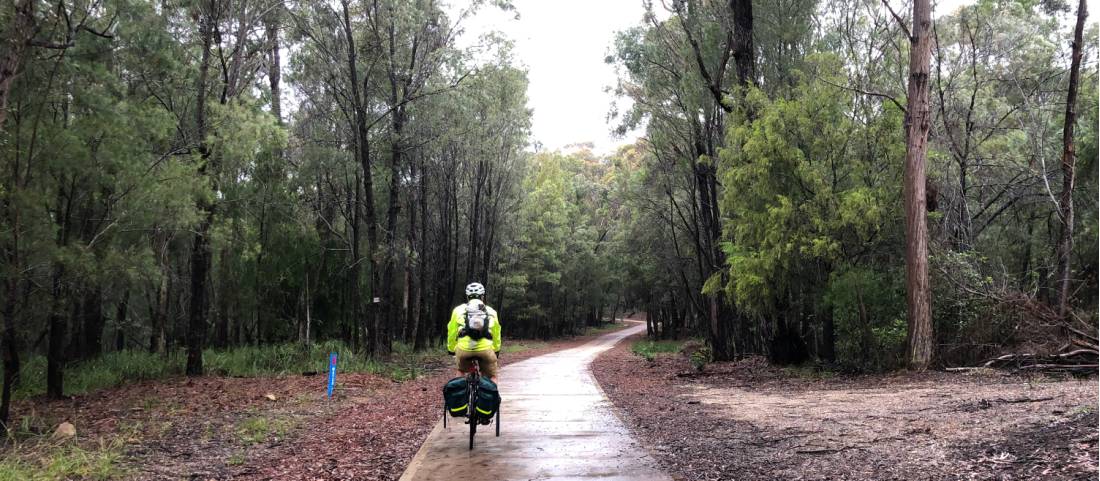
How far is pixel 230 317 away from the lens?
23.1 meters

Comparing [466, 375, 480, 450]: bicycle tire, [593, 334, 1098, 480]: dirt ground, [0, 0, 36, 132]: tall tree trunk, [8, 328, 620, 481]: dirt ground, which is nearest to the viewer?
[593, 334, 1098, 480]: dirt ground

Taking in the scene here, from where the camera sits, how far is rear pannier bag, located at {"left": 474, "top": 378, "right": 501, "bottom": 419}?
6887 mm

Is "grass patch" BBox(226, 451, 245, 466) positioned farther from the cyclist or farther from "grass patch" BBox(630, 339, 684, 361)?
"grass patch" BBox(630, 339, 684, 361)

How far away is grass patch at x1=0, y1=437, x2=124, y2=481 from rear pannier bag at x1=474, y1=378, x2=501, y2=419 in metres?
3.16

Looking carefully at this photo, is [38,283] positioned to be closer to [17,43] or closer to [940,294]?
[17,43]

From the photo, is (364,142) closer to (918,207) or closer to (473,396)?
(473,396)

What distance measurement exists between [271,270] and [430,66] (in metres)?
8.36

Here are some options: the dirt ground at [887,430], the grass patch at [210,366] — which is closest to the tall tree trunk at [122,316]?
the grass patch at [210,366]

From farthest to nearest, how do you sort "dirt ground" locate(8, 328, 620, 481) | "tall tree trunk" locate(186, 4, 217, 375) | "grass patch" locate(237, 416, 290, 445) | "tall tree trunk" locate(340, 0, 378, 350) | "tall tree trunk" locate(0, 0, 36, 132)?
"tall tree trunk" locate(340, 0, 378, 350), "tall tree trunk" locate(186, 4, 217, 375), "grass patch" locate(237, 416, 290, 445), "tall tree trunk" locate(0, 0, 36, 132), "dirt ground" locate(8, 328, 620, 481)

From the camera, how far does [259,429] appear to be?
326 inches

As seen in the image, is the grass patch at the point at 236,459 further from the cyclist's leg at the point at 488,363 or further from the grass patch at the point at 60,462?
the cyclist's leg at the point at 488,363

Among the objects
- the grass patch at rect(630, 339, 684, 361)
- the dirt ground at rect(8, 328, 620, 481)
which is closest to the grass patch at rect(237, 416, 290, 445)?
the dirt ground at rect(8, 328, 620, 481)

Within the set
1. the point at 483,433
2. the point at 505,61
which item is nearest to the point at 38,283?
the point at 483,433

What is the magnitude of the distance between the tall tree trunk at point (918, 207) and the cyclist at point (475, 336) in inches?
357
